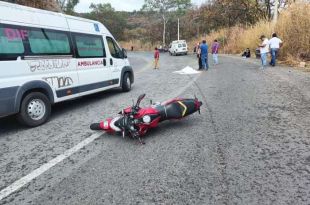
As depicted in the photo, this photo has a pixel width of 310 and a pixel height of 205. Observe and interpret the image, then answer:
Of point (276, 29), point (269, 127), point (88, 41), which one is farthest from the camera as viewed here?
point (276, 29)

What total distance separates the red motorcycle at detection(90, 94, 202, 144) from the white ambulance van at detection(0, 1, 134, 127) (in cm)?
167

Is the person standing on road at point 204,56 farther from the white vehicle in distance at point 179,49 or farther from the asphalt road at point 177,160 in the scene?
the white vehicle in distance at point 179,49

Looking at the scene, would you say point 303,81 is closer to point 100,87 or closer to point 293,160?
point 100,87

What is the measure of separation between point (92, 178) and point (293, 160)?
271 cm

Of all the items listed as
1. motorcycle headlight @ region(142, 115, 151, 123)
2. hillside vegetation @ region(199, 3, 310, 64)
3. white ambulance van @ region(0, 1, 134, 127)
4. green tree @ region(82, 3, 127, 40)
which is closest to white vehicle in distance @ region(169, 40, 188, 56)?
hillside vegetation @ region(199, 3, 310, 64)

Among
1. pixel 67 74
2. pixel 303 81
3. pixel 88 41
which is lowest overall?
pixel 303 81

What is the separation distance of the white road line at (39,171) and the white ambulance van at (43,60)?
6.15 feet

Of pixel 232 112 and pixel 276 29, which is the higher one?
pixel 276 29

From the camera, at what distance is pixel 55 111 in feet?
26.8

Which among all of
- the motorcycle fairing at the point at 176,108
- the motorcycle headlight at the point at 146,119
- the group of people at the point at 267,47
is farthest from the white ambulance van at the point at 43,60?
the group of people at the point at 267,47

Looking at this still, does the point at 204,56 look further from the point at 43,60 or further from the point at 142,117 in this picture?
the point at 142,117

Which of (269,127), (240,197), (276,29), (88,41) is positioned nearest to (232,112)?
(269,127)

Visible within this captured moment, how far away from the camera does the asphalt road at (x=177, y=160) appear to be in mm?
3588

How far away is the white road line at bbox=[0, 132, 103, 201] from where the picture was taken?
150 inches
